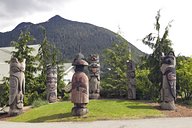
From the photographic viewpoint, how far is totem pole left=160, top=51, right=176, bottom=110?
23344 millimetres

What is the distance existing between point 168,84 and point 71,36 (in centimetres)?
12230

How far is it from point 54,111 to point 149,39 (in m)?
12.1

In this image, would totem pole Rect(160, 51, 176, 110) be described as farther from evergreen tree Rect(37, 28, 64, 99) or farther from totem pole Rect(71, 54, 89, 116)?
evergreen tree Rect(37, 28, 64, 99)

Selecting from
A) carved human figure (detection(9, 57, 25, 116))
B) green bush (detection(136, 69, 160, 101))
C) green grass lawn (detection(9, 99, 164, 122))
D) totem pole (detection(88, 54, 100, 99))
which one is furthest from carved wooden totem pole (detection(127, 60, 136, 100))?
carved human figure (detection(9, 57, 25, 116))

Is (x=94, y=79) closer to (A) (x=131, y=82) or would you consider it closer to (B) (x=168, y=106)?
(A) (x=131, y=82)

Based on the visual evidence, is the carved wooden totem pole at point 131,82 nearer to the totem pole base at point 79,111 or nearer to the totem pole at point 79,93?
the totem pole at point 79,93

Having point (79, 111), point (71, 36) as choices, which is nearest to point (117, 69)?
point (79, 111)

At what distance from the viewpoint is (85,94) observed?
70.4 feet

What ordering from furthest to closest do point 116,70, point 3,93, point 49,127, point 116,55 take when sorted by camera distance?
1. point 116,55
2. point 116,70
3. point 3,93
4. point 49,127

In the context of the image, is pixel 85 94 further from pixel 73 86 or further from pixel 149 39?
pixel 149 39

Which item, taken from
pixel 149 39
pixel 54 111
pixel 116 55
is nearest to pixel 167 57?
pixel 149 39

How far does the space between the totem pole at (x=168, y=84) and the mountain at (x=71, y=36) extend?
8633 cm

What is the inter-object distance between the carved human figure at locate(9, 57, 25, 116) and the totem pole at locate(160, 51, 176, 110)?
35.2ft

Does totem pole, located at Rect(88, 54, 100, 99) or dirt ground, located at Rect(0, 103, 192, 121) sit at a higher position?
totem pole, located at Rect(88, 54, 100, 99)
